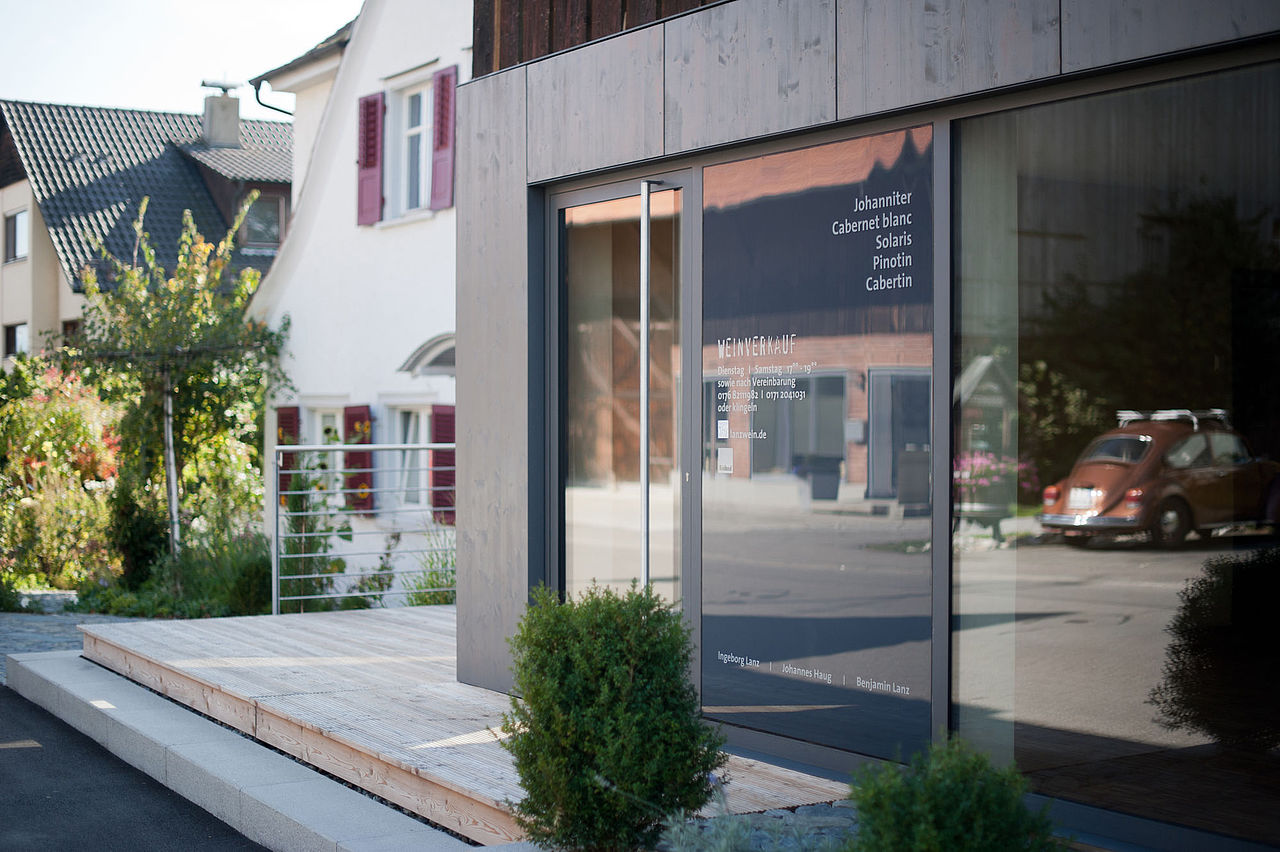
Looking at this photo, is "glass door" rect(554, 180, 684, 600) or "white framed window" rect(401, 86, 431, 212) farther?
"white framed window" rect(401, 86, 431, 212)

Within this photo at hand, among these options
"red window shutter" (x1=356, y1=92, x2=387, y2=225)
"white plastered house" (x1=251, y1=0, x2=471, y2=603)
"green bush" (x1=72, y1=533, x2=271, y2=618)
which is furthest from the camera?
"red window shutter" (x1=356, y1=92, x2=387, y2=225)

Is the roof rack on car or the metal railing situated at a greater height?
the roof rack on car

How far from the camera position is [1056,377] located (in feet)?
27.7

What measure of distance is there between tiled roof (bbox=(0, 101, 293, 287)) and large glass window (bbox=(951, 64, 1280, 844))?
20644mm

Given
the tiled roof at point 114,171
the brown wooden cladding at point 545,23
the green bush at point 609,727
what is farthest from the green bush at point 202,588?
the tiled roof at point 114,171

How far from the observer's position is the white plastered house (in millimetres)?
14102

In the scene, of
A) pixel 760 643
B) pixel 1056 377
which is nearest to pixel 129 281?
pixel 1056 377

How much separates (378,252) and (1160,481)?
33.1 feet

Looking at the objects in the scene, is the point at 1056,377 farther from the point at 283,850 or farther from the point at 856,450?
the point at 283,850

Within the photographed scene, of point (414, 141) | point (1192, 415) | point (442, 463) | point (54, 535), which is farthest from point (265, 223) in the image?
point (1192, 415)

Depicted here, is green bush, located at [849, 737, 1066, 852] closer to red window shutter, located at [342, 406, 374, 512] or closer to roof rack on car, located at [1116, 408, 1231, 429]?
roof rack on car, located at [1116, 408, 1231, 429]

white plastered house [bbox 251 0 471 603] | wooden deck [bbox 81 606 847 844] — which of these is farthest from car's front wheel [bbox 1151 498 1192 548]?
white plastered house [bbox 251 0 471 603]

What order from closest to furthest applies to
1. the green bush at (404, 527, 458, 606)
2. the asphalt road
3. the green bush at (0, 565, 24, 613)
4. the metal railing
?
the asphalt road, the metal railing, the green bush at (404, 527, 458, 606), the green bush at (0, 565, 24, 613)

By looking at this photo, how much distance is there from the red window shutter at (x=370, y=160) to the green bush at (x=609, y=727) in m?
12.1
